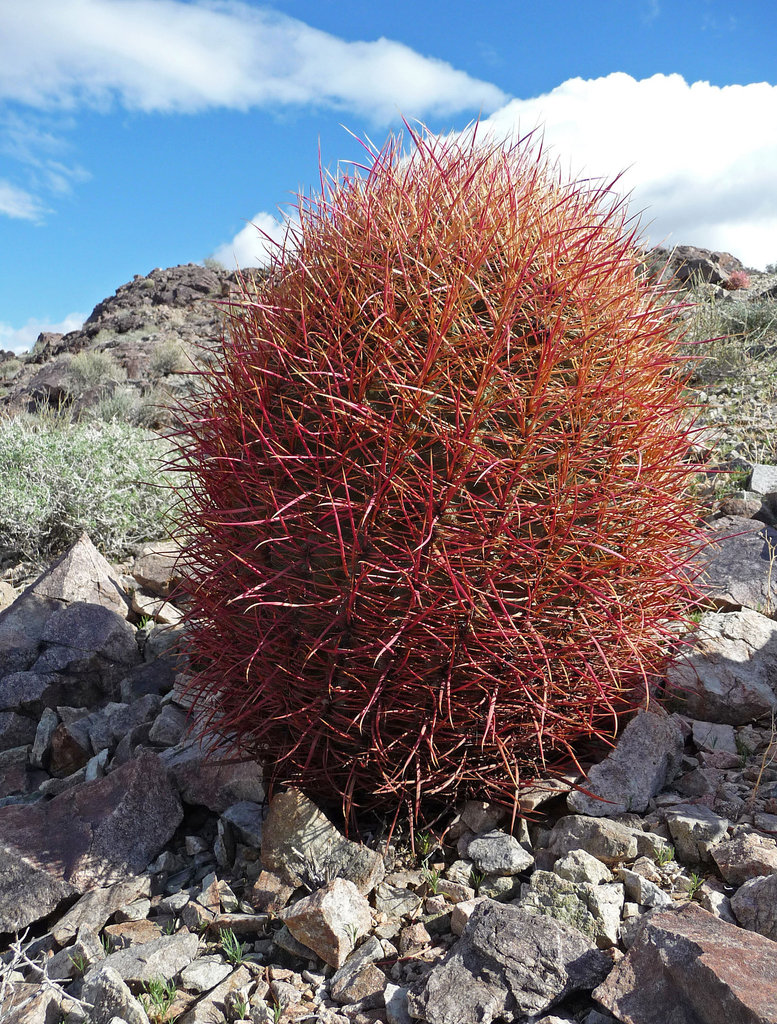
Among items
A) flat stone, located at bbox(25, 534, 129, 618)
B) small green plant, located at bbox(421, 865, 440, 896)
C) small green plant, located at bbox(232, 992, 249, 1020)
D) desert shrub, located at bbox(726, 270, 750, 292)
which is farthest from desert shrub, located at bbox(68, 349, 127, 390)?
small green plant, located at bbox(232, 992, 249, 1020)

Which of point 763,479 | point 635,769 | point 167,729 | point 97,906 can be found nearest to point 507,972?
point 635,769

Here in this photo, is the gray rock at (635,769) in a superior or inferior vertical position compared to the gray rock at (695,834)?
superior

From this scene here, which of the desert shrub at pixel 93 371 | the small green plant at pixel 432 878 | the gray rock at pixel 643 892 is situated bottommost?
the small green plant at pixel 432 878

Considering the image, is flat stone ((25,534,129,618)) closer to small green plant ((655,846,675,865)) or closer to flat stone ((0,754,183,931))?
flat stone ((0,754,183,931))

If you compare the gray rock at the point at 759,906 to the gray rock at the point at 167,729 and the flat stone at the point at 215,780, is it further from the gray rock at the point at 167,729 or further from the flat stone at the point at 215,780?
the gray rock at the point at 167,729

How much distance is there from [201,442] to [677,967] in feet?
7.35

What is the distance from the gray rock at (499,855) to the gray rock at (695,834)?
0.49 meters

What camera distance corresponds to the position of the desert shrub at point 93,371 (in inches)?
592

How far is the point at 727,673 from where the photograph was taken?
3.49 metres

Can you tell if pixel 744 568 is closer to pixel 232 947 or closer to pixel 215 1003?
pixel 232 947

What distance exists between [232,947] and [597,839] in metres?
1.21

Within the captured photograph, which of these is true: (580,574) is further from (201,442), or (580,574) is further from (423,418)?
(201,442)

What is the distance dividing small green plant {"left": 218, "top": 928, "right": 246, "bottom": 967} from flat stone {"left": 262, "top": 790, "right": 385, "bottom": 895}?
0.77ft

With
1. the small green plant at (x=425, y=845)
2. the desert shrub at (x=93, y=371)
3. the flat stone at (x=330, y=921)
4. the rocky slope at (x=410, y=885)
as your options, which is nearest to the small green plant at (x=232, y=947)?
the rocky slope at (x=410, y=885)
